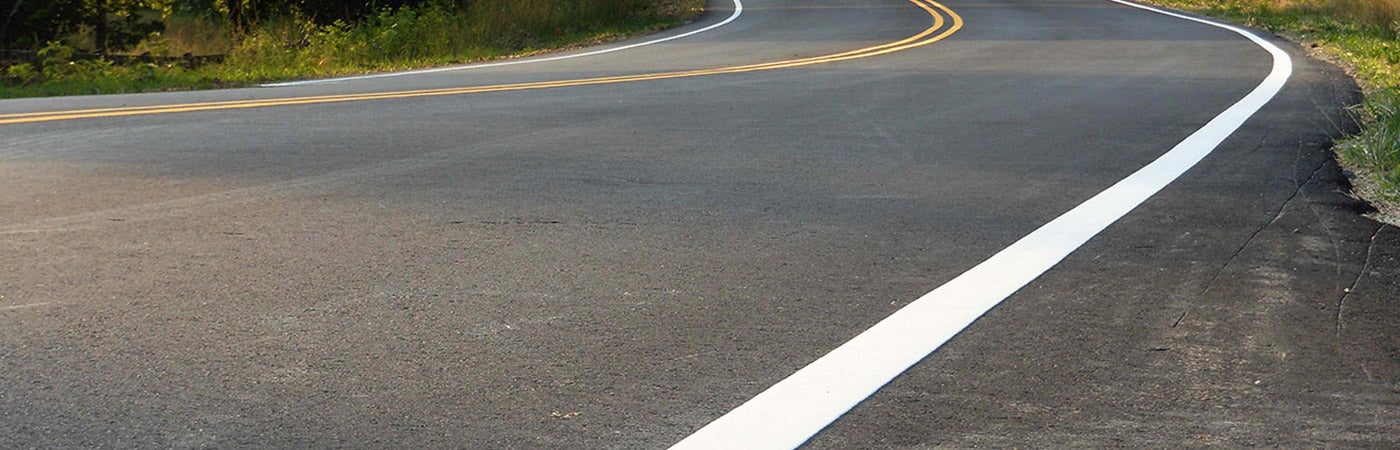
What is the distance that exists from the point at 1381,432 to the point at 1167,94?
9.20 meters

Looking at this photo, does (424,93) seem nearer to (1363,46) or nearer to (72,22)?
(1363,46)

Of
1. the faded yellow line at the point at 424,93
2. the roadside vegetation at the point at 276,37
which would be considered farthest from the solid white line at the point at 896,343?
the roadside vegetation at the point at 276,37

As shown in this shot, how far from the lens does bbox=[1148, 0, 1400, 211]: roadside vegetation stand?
7.75 metres

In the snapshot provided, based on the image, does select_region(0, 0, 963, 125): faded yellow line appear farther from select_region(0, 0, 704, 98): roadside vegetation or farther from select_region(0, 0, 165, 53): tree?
select_region(0, 0, 165, 53): tree

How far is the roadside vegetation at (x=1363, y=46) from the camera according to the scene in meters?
7.75

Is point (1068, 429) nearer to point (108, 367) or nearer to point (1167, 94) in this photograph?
point (108, 367)

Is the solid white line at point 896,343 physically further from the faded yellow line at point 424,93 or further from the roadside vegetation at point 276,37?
the roadside vegetation at point 276,37

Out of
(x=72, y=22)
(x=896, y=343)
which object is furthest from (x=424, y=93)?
(x=72, y=22)

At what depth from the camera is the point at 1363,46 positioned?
53.4 feet

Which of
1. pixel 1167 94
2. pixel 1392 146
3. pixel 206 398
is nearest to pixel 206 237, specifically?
pixel 206 398

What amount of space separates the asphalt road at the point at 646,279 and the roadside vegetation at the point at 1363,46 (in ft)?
0.92

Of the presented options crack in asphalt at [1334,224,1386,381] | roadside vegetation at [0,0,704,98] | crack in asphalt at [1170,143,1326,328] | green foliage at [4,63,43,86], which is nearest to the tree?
roadside vegetation at [0,0,704,98]

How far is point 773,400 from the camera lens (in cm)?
394

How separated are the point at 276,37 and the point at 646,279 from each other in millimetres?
17862
